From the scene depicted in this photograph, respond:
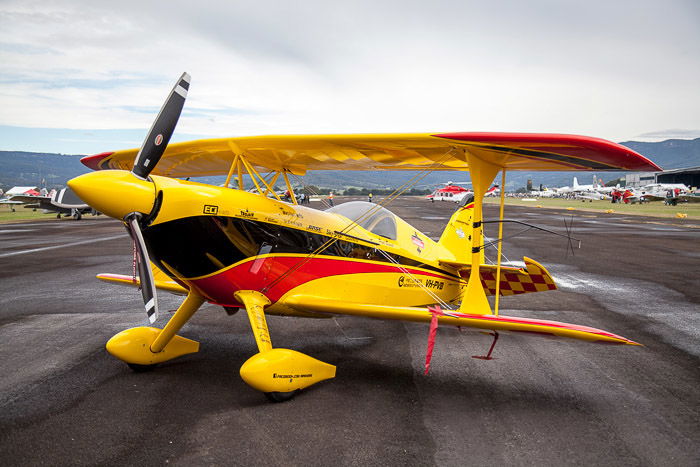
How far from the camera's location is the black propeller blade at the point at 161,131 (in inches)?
172

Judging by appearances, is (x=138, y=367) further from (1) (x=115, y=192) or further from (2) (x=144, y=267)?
(1) (x=115, y=192)

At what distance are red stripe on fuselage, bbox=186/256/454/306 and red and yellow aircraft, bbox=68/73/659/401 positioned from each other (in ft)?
0.04

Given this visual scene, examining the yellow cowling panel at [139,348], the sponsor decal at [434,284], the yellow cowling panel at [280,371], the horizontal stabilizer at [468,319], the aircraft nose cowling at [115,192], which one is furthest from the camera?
the sponsor decal at [434,284]

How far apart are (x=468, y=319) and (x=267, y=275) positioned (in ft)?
7.20

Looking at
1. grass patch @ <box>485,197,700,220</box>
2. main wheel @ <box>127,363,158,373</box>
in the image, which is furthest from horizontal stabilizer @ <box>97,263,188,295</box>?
grass patch @ <box>485,197,700,220</box>

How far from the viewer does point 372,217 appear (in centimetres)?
636

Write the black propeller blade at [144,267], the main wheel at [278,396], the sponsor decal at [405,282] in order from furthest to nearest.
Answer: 1. the sponsor decal at [405,282]
2. the main wheel at [278,396]
3. the black propeller blade at [144,267]

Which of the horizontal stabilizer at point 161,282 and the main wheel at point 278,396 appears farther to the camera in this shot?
the horizontal stabilizer at point 161,282

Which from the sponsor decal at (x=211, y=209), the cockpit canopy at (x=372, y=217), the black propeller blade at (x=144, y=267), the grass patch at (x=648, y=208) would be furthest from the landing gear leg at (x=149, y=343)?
the grass patch at (x=648, y=208)

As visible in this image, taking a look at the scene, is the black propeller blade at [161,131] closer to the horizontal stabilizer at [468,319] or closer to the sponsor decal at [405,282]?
the horizontal stabilizer at [468,319]

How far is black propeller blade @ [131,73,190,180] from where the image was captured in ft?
14.3

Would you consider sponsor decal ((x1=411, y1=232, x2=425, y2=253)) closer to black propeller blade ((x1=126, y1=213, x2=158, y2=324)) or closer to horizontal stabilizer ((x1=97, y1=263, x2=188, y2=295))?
horizontal stabilizer ((x1=97, y1=263, x2=188, y2=295))

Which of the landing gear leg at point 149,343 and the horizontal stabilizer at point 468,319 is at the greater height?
the horizontal stabilizer at point 468,319

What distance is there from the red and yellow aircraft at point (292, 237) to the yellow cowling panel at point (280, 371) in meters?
0.01
